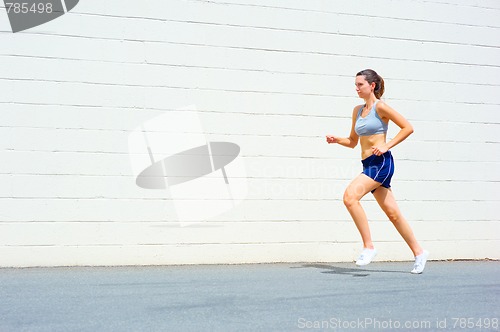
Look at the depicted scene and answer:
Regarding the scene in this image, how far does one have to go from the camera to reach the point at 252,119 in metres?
6.77

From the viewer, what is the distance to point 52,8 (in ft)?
20.6

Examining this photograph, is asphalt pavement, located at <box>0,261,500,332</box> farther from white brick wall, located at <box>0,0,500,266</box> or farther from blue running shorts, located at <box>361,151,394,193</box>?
blue running shorts, located at <box>361,151,394,193</box>

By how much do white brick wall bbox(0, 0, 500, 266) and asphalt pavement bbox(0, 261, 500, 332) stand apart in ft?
1.14

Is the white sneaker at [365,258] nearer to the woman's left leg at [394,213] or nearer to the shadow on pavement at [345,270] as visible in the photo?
the shadow on pavement at [345,270]

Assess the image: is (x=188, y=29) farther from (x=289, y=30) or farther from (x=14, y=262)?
(x=14, y=262)

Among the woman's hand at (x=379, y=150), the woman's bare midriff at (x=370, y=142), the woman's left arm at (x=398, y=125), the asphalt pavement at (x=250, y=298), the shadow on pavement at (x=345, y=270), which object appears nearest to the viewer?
the asphalt pavement at (x=250, y=298)

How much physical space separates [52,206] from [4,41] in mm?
1463

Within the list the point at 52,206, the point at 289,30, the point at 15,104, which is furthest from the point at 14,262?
the point at 289,30

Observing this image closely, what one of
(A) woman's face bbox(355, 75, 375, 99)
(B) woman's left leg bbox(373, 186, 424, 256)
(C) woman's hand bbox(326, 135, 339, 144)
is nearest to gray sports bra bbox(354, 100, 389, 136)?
(A) woman's face bbox(355, 75, 375, 99)

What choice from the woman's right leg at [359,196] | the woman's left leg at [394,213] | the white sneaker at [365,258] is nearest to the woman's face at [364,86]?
the woman's right leg at [359,196]

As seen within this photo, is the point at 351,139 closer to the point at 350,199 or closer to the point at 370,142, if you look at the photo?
the point at 370,142

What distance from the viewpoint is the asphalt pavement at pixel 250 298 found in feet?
13.5

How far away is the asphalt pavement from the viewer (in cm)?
412

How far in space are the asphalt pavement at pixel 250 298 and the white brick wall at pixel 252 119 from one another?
13.7 inches
